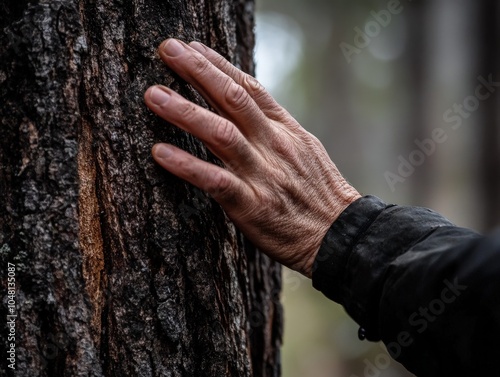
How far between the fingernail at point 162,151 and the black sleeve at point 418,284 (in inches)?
21.4

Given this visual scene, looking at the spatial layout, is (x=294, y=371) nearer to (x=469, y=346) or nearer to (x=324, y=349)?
(x=324, y=349)

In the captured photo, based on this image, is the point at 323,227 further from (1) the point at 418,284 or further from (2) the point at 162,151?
(2) the point at 162,151

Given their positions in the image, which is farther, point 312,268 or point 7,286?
point 312,268

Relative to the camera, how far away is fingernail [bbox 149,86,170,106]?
1.35 meters

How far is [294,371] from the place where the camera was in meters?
Result: 10.8

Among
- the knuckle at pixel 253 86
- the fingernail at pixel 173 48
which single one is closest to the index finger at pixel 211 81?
the fingernail at pixel 173 48

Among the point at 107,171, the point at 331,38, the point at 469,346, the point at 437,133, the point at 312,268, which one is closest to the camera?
the point at 469,346

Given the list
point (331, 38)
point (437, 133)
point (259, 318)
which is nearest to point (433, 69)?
point (437, 133)

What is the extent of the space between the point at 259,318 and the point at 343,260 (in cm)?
78

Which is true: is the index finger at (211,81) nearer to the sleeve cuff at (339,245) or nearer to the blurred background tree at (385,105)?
the sleeve cuff at (339,245)

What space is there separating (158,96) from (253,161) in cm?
32

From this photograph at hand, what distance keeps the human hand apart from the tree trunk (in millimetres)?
97

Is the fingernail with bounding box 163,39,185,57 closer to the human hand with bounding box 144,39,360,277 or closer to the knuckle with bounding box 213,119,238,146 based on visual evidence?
the human hand with bounding box 144,39,360,277

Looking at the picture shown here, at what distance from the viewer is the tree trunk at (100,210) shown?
132 centimetres
